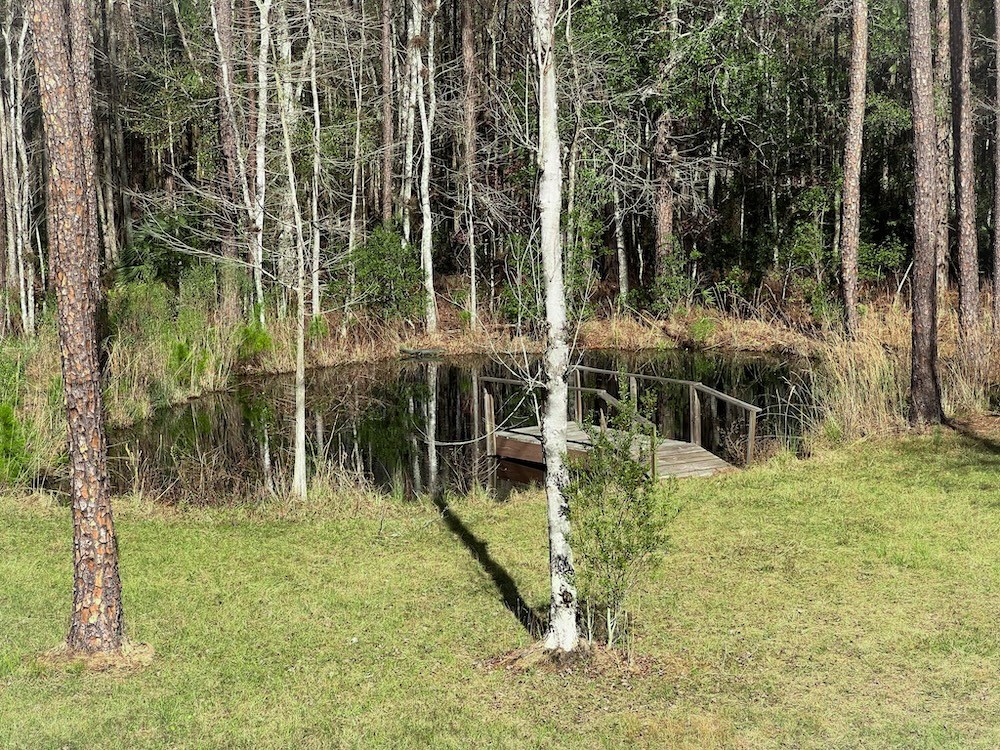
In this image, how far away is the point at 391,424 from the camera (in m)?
15.7

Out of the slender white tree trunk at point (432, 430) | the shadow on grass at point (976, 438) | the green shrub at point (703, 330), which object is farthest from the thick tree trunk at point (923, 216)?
the green shrub at point (703, 330)

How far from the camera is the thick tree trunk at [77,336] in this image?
236 inches

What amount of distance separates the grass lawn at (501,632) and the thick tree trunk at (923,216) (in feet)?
7.84

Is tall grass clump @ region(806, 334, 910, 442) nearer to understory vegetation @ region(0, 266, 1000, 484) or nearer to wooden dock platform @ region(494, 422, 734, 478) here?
understory vegetation @ region(0, 266, 1000, 484)

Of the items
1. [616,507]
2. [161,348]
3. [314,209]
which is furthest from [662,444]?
[161,348]

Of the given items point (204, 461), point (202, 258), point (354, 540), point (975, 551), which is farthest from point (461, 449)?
point (202, 258)

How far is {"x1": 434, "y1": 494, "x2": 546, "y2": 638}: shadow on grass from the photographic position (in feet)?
23.0

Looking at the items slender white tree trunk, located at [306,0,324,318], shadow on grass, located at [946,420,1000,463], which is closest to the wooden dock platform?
shadow on grass, located at [946,420,1000,463]

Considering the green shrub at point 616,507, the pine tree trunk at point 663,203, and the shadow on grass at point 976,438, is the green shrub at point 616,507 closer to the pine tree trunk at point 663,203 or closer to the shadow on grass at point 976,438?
the shadow on grass at point 976,438

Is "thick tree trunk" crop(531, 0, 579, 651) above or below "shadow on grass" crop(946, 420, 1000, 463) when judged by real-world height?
above

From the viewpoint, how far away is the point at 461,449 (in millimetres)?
13914

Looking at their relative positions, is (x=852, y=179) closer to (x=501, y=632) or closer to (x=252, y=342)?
(x=252, y=342)

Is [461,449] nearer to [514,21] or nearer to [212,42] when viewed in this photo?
[212,42]

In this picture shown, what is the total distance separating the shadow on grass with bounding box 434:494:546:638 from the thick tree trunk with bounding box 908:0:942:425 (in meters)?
5.54
